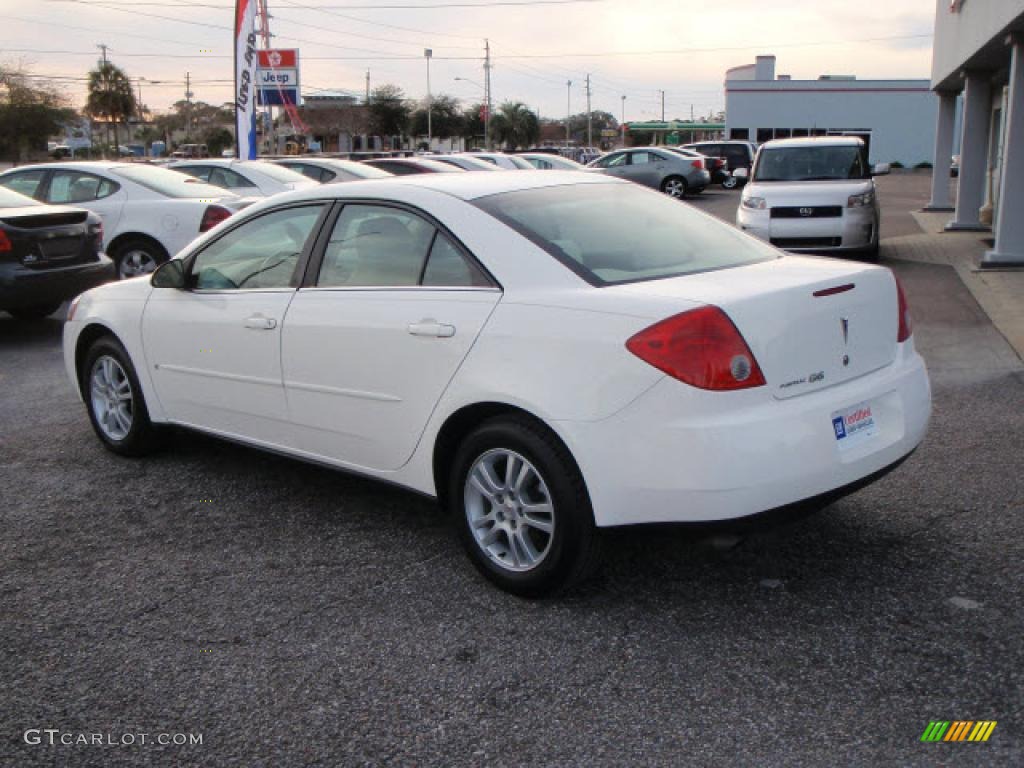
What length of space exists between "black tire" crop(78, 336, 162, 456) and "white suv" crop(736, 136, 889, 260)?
980cm

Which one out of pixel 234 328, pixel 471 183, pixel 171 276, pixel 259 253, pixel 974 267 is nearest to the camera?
pixel 471 183

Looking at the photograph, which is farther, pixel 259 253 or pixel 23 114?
Answer: pixel 23 114

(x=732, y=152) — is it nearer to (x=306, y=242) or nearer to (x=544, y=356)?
(x=306, y=242)

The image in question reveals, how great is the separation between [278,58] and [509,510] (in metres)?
44.6

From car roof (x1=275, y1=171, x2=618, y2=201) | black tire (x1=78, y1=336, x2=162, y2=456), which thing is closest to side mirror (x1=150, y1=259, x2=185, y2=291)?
black tire (x1=78, y1=336, x2=162, y2=456)

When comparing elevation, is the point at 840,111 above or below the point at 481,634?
above

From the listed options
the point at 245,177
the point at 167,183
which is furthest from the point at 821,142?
the point at 167,183

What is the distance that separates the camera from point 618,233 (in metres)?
4.25

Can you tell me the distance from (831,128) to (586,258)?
193ft

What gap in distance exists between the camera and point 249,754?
2.98 metres

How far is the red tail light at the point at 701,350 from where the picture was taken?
3.37m

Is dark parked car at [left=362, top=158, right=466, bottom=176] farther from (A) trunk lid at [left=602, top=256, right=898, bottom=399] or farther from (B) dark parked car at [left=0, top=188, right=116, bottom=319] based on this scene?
(A) trunk lid at [left=602, top=256, right=898, bottom=399]

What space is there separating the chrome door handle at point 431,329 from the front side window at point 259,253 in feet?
3.00

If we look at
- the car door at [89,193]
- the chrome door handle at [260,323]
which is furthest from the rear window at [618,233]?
the car door at [89,193]
